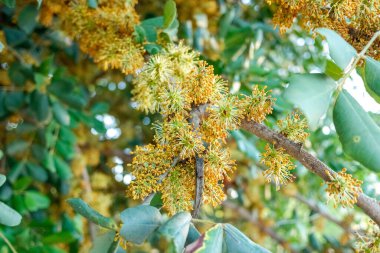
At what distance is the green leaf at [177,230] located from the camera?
0.80 m

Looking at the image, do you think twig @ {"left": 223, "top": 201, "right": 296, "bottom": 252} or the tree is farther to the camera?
twig @ {"left": 223, "top": 201, "right": 296, "bottom": 252}

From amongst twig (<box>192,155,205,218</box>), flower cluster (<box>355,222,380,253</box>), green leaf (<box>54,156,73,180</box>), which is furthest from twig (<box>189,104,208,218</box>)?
green leaf (<box>54,156,73,180</box>)

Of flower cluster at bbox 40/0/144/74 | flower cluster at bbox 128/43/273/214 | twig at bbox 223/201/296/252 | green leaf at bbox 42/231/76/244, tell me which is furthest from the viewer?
twig at bbox 223/201/296/252

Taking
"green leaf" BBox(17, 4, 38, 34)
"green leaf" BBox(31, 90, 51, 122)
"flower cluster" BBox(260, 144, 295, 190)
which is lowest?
"green leaf" BBox(31, 90, 51, 122)

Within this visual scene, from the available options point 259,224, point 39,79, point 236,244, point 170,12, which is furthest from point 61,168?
point 236,244

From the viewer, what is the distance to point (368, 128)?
0.92m

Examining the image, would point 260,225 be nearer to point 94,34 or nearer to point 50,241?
point 50,241

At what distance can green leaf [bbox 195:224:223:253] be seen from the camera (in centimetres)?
85

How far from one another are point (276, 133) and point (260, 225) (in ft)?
6.78

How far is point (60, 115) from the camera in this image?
6.49 feet

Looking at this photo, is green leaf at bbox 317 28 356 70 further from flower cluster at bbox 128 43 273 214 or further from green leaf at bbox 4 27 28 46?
green leaf at bbox 4 27 28 46

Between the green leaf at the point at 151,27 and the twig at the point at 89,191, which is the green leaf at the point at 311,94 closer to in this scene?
the green leaf at the point at 151,27

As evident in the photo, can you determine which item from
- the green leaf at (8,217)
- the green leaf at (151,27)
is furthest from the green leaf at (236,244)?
→ the green leaf at (151,27)

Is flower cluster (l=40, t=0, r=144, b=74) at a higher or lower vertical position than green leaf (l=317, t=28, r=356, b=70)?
lower
